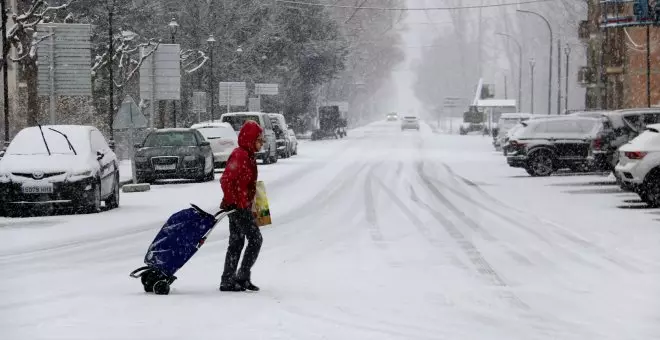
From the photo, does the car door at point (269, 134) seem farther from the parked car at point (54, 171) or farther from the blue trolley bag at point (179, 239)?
the blue trolley bag at point (179, 239)

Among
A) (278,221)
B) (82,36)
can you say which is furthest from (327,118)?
(278,221)

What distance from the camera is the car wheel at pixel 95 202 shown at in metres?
21.0

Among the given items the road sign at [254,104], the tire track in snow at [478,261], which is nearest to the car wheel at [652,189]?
the tire track in snow at [478,261]

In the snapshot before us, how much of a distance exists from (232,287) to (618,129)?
19.0 meters

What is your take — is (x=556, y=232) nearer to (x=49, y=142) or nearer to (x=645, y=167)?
(x=645, y=167)

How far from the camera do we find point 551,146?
33875mm

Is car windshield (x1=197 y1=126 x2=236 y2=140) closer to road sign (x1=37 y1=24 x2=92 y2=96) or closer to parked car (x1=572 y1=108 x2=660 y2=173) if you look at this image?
road sign (x1=37 y1=24 x2=92 y2=96)

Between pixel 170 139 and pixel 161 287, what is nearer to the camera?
pixel 161 287

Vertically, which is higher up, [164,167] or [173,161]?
[173,161]

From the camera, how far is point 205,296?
1094cm

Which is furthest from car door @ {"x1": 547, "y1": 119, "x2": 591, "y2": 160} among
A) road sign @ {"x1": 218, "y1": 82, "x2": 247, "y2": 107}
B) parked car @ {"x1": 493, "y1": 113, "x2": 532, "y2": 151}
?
road sign @ {"x1": 218, "y1": 82, "x2": 247, "y2": 107}

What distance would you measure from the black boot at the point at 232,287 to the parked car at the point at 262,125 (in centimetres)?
3046

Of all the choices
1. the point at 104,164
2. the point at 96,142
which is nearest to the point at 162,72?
the point at 96,142

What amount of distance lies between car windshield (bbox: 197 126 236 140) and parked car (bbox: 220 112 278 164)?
3597mm
